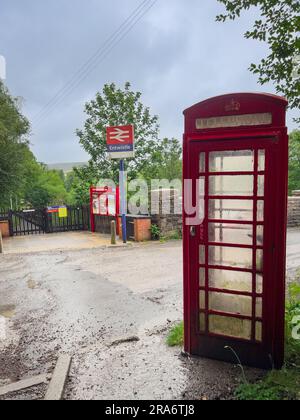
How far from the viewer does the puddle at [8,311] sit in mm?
5716

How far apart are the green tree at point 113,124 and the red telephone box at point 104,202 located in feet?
6.73

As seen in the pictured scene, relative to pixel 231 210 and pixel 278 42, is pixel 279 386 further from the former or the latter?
pixel 278 42

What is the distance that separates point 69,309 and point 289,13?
5606 mm

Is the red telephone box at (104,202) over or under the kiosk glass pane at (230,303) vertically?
over

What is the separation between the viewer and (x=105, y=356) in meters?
4.05

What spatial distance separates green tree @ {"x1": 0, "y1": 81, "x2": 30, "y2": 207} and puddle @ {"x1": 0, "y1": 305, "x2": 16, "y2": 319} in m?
11.4

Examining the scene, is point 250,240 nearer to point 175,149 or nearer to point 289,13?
point 289,13

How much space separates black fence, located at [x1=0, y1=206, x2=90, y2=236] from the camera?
1641 centimetres

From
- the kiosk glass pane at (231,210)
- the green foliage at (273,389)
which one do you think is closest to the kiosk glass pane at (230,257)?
the kiosk glass pane at (231,210)

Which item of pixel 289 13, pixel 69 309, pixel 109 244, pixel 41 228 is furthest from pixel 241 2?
pixel 41 228

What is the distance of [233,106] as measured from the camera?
11.2 ft

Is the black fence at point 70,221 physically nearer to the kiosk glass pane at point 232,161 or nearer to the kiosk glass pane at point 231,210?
the kiosk glass pane at point 231,210

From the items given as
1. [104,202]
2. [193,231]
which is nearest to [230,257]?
[193,231]

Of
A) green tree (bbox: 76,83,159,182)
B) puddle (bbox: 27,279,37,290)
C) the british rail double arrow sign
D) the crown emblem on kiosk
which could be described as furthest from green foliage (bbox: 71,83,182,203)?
the crown emblem on kiosk
